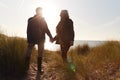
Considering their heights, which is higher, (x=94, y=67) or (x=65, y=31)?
(x=65, y=31)

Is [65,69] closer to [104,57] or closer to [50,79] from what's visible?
[50,79]

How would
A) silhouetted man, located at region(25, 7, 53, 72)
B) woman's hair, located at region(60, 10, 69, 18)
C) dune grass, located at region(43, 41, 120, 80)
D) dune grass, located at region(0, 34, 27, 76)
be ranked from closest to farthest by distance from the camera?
dune grass, located at region(43, 41, 120, 80) → dune grass, located at region(0, 34, 27, 76) → silhouetted man, located at region(25, 7, 53, 72) → woman's hair, located at region(60, 10, 69, 18)

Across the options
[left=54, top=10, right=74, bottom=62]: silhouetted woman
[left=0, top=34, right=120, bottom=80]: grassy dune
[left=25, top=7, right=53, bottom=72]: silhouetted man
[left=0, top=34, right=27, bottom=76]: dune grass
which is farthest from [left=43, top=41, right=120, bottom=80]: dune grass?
[left=0, top=34, right=27, bottom=76]: dune grass

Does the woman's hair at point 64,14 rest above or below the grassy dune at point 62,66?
above

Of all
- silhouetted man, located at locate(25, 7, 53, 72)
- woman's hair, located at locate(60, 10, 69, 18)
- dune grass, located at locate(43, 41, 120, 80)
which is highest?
woman's hair, located at locate(60, 10, 69, 18)

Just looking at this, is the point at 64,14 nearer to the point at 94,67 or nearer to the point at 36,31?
the point at 36,31

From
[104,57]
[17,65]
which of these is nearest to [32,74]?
[17,65]

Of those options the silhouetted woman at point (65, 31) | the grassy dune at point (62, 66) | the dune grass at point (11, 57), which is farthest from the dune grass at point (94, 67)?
the dune grass at point (11, 57)

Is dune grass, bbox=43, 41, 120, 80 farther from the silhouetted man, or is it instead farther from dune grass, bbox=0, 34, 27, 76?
dune grass, bbox=0, 34, 27, 76

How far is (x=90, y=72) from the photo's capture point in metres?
9.65

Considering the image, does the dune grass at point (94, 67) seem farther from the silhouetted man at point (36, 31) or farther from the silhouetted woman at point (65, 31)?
the silhouetted man at point (36, 31)

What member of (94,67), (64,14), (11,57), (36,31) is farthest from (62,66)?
(64,14)

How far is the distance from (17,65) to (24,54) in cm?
73

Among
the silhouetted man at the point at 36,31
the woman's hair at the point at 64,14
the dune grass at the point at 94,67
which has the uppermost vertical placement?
the woman's hair at the point at 64,14
